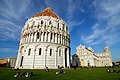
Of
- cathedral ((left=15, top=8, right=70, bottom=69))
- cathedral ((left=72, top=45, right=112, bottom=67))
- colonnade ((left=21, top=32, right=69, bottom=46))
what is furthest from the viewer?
cathedral ((left=72, top=45, right=112, bottom=67))

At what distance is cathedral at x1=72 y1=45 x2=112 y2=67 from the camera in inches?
2863

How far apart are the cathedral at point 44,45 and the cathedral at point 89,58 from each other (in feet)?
105

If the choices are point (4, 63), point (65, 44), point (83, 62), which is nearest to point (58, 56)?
point (65, 44)

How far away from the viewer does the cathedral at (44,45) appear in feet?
126

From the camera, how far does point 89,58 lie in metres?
72.9

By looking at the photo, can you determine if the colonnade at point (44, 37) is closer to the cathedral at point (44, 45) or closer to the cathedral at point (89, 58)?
the cathedral at point (44, 45)

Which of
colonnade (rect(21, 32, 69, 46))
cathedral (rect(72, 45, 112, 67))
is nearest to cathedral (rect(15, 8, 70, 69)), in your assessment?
colonnade (rect(21, 32, 69, 46))

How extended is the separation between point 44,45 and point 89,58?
42735 millimetres

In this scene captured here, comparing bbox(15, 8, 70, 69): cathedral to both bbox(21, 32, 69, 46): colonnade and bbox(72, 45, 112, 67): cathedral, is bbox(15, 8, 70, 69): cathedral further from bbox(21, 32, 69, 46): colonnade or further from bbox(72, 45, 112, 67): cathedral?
bbox(72, 45, 112, 67): cathedral

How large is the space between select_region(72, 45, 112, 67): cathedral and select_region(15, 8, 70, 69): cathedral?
32.1 m

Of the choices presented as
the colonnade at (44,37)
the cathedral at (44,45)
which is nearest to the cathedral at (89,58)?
the cathedral at (44,45)

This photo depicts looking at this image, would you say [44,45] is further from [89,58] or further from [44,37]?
[89,58]

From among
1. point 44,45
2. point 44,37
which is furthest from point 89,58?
point 44,45

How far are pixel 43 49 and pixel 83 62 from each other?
4270cm
